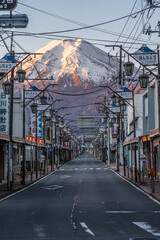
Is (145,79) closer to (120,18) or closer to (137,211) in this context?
(120,18)

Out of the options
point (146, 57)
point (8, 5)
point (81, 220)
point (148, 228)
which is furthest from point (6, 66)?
point (148, 228)

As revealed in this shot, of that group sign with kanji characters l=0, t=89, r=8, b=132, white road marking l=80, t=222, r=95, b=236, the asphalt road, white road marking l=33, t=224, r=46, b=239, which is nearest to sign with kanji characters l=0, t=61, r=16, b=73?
the asphalt road

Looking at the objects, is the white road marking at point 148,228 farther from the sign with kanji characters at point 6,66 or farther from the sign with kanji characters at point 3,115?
the sign with kanji characters at point 3,115

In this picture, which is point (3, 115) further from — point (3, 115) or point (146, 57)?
point (146, 57)

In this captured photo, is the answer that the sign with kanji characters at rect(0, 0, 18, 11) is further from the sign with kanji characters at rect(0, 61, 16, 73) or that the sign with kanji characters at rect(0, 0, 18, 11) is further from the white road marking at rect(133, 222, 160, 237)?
the white road marking at rect(133, 222, 160, 237)

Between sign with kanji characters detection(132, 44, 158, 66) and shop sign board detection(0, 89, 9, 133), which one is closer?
sign with kanji characters detection(132, 44, 158, 66)

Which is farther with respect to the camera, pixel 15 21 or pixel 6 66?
pixel 6 66

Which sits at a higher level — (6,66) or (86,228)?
(6,66)

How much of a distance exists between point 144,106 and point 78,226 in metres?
34.3

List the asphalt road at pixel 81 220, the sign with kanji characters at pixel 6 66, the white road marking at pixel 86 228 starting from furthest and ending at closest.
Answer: the sign with kanji characters at pixel 6 66, the white road marking at pixel 86 228, the asphalt road at pixel 81 220

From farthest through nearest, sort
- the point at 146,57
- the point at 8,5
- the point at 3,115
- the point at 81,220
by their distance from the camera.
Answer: the point at 3,115, the point at 146,57, the point at 8,5, the point at 81,220

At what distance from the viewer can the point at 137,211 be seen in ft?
53.9

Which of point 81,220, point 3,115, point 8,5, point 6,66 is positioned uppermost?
point 8,5

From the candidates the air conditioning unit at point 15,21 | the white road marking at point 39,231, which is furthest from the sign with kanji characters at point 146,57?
the white road marking at point 39,231
